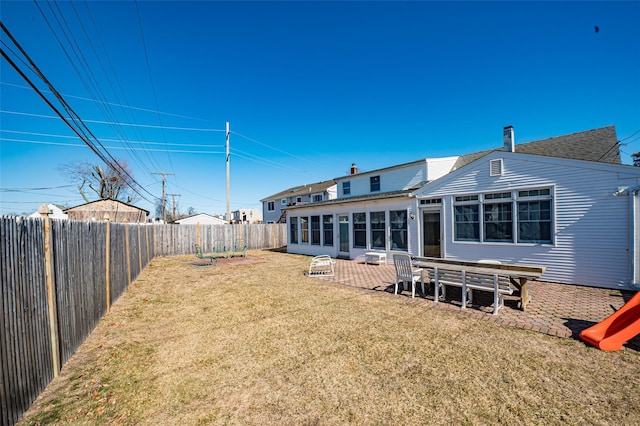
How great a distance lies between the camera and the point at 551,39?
9.70m

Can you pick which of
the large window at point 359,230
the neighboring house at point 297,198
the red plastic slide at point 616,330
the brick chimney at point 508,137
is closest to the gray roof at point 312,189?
the neighboring house at point 297,198

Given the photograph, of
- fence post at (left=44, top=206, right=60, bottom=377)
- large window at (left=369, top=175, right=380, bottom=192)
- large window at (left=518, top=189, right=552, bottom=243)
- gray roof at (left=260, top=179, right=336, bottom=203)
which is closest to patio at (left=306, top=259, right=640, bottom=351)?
large window at (left=518, top=189, right=552, bottom=243)

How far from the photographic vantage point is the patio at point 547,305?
16.3ft

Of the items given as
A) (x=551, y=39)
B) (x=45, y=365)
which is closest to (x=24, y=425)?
(x=45, y=365)

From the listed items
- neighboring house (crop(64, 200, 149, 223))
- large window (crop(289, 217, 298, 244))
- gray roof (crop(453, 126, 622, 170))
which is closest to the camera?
gray roof (crop(453, 126, 622, 170))

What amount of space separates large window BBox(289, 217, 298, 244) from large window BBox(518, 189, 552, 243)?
512 inches

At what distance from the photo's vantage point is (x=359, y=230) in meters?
14.1

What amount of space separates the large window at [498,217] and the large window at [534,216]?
0.30m

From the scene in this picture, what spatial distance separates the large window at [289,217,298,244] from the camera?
19.0 meters

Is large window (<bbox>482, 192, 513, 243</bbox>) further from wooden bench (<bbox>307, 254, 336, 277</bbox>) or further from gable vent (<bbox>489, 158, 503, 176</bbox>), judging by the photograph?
wooden bench (<bbox>307, 254, 336, 277</bbox>)

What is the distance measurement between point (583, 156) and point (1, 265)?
14961mm

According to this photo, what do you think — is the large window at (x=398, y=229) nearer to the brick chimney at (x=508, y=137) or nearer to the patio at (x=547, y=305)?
the patio at (x=547, y=305)

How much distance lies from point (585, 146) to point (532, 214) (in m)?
4.85

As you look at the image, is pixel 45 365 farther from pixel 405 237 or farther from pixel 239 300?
pixel 405 237
